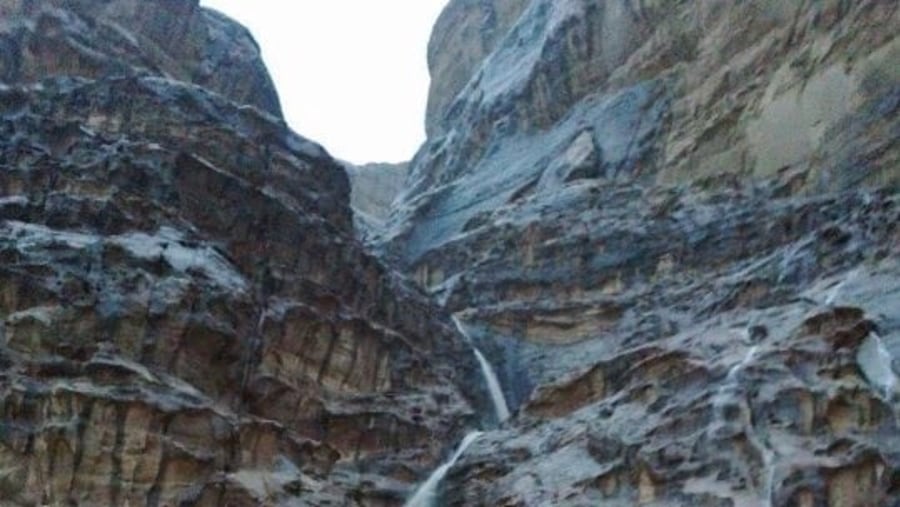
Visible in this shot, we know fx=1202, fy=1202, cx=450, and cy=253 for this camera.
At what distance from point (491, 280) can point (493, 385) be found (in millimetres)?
6883

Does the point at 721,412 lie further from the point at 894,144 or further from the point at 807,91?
the point at 807,91

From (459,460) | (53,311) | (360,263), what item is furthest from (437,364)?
(53,311)

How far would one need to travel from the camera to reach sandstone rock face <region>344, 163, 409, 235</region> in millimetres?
97688

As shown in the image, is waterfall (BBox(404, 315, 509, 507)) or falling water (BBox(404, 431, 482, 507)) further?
waterfall (BBox(404, 315, 509, 507))

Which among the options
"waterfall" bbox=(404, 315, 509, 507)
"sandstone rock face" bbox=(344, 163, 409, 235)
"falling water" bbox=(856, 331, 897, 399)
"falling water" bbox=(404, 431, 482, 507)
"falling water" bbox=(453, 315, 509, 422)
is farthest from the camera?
"sandstone rock face" bbox=(344, 163, 409, 235)

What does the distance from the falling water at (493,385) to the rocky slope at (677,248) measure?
544 mm

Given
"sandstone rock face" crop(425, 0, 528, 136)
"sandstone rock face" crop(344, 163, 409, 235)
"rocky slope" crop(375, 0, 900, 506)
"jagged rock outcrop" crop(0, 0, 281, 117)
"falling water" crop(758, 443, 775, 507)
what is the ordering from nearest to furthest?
1. "falling water" crop(758, 443, 775, 507)
2. "rocky slope" crop(375, 0, 900, 506)
3. "jagged rock outcrop" crop(0, 0, 281, 117)
4. "sandstone rock face" crop(425, 0, 528, 136)
5. "sandstone rock face" crop(344, 163, 409, 235)

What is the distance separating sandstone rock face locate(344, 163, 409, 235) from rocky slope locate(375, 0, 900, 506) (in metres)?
25.9

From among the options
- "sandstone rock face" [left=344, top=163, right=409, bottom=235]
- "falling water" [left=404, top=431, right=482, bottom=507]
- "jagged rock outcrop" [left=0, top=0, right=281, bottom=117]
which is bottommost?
"falling water" [left=404, top=431, right=482, bottom=507]

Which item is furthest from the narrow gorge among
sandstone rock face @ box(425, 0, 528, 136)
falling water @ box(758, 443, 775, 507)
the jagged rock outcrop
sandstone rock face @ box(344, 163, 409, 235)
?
sandstone rock face @ box(344, 163, 409, 235)

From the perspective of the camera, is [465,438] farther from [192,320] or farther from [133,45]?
[133,45]

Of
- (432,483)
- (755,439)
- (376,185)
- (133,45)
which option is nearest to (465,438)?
(432,483)

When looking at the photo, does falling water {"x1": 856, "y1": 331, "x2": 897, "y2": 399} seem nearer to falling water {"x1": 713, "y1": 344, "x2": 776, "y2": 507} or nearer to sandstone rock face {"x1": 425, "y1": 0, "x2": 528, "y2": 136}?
falling water {"x1": 713, "y1": 344, "x2": 776, "y2": 507}

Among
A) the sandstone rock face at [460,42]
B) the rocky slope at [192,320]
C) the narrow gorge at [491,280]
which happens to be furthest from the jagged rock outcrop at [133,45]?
the sandstone rock face at [460,42]
